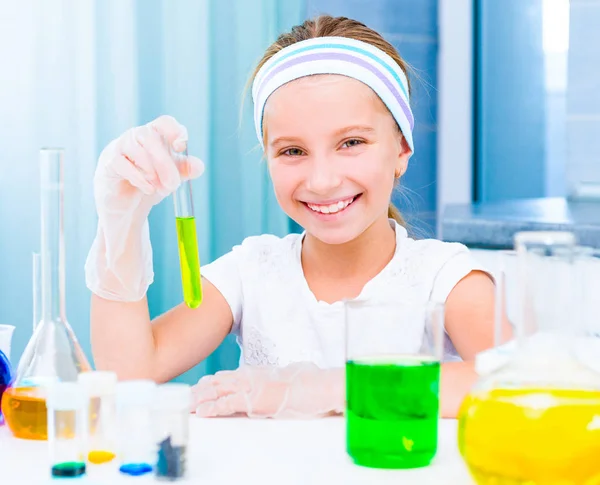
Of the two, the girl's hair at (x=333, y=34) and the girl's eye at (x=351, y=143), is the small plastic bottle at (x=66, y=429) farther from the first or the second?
the girl's hair at (x=333, y=34)

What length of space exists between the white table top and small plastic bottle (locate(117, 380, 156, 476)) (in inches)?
0.5

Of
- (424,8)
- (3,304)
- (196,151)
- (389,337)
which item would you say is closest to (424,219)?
(424,8)

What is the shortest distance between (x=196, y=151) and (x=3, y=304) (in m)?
0.60

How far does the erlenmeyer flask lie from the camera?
795 mm

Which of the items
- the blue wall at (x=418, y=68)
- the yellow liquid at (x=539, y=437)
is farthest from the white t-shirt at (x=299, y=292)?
the blue wall at (x=418, y=68)

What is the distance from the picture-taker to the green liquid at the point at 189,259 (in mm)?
853

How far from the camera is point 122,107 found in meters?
2.05

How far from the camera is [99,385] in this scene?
0.73m

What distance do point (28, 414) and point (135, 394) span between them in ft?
0.63

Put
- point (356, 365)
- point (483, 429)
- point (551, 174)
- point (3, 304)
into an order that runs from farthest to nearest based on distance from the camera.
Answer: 1. point (551, 174)
2. point (3, 304)
3. point (356, 365)
4. point (483, 429)

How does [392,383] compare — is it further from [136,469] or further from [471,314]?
[471,314]

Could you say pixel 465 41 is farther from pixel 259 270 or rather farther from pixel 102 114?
pixel 259 270

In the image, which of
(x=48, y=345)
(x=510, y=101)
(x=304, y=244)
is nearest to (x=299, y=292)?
(x=304, y=244)

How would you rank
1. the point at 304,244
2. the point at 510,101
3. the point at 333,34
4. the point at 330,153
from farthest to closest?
the point at 510,101 → the point at 304,244 → the point at 333,34 → the point at 330,153
